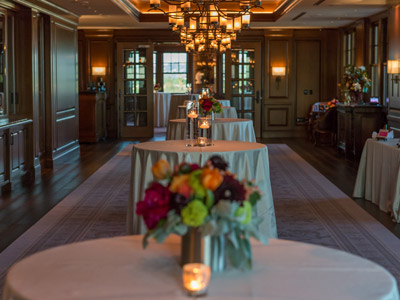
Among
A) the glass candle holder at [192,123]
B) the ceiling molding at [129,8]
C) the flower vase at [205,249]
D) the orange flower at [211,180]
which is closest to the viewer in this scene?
the orange flower at [211,180]

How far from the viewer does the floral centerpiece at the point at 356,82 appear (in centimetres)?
1141

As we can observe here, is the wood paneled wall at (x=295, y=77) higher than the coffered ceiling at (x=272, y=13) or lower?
lower

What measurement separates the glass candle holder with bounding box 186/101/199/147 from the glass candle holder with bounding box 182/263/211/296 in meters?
3.68

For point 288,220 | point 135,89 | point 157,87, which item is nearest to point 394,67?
point 288,220

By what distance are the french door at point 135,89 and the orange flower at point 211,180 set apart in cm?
1420

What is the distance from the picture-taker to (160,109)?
65.9ft

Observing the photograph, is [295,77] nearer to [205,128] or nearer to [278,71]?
[278,71]

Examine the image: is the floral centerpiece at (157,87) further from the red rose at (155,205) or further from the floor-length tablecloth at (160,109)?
the red rose at (155,205)

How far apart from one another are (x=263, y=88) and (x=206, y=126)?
36.5 feet

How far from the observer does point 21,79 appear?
959cm

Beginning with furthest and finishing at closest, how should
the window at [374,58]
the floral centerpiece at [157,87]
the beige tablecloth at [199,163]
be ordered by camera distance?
the floral centerpiece at [157,87] → the window at [374,58] → the beige tablecloth at [199,163]

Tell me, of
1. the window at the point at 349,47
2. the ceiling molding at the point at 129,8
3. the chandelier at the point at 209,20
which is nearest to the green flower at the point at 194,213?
the chandelier at the point at 209,20

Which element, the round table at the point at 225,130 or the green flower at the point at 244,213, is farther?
the round table at the point at 225,130

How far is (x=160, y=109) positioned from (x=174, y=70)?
233 cm
